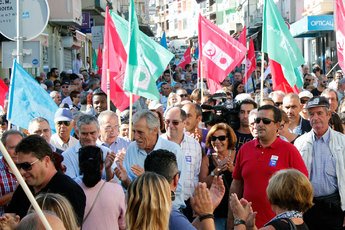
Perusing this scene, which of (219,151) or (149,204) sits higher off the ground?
(149,204)

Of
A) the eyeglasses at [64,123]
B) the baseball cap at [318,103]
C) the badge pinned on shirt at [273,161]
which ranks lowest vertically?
the badge pinned on shirt at [273,161]

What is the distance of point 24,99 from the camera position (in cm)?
948

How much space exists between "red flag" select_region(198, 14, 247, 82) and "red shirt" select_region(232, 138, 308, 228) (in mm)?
7969

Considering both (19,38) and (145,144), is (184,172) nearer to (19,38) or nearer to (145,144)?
(145,144)

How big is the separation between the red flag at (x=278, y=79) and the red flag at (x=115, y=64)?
2.59m

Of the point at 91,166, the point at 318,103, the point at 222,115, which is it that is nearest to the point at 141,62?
the point at 222,115

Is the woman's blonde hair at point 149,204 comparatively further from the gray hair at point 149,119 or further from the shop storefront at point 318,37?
the shop storefront at point 318,37

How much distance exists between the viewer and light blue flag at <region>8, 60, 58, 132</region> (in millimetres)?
9367

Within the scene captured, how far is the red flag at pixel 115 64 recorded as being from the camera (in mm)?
11961

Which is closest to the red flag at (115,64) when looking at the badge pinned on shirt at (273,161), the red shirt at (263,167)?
the red shirt at (263,167)

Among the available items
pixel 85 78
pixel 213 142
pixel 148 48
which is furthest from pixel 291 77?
pixel 85 78

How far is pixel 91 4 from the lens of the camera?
44.3m

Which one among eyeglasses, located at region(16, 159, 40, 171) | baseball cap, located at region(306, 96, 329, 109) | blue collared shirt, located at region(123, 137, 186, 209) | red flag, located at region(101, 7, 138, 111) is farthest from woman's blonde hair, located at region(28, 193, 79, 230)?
red flag, located at region(101, 7, 138, 111)

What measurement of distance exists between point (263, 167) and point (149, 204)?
2684mm
